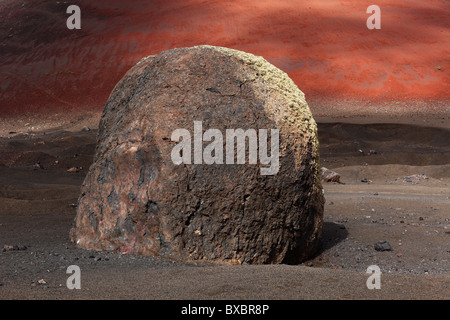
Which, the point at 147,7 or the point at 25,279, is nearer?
the point at 25,279

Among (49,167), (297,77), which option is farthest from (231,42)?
(49,167)

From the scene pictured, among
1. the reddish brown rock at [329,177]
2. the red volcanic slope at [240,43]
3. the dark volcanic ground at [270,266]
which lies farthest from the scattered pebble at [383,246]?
the red volcanic slope at [240,43]

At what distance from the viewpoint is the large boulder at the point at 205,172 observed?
11.3 ft

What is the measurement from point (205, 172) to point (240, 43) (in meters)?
16.0

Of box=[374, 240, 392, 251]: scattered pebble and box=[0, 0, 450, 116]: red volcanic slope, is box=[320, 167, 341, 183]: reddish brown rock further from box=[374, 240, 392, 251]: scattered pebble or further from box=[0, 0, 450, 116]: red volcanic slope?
box=[0, 0, 450, 116]: red volcanic slope

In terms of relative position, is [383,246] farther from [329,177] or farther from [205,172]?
[329,177]

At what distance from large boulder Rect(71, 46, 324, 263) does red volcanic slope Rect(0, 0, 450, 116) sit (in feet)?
43.4

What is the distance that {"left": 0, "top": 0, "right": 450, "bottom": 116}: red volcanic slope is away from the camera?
56.6 ft

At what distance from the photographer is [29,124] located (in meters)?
16.2

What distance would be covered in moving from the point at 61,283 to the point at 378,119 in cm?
1295

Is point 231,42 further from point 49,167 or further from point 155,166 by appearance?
point 155,166

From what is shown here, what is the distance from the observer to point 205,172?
11.3 feet

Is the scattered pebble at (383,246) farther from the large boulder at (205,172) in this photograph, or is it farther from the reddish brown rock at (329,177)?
the reddish brown rock at (329,177)

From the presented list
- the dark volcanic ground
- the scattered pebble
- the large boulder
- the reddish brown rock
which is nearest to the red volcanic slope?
the dark volcanic ground
